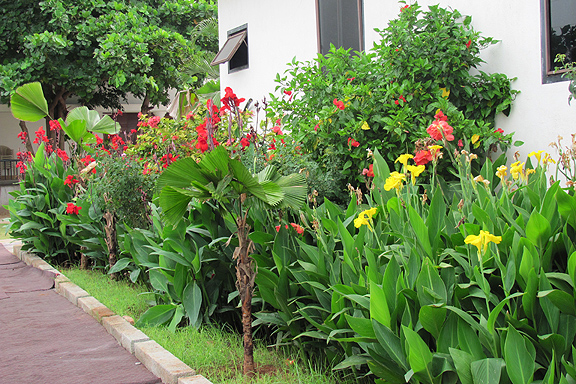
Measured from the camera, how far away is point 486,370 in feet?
7.88

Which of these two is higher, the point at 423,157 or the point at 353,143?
the point at 353,143

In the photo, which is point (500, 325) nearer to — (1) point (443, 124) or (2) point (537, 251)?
(2) point (537, 251)

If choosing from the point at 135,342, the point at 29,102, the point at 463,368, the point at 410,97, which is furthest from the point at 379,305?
the point at 29,102

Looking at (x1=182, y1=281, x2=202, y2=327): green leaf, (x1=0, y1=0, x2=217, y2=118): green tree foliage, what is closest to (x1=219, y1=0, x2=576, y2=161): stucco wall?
(x1=182, y1=281, x2=202, y2=327): green leaf

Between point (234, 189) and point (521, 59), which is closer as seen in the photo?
point (234, 189)

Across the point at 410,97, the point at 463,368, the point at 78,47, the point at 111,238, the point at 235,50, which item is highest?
the point at 78,47

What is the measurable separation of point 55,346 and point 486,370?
12.0 ft

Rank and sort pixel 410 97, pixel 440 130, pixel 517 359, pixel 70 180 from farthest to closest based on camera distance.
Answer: pixel 70 180 < pixel 410 97 < pixel 440 130 < pixel 517 359

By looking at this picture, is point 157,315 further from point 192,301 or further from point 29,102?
point 29,102

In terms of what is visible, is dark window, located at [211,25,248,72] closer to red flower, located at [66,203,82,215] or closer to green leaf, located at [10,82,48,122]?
green leaf, located at [10,82,48,122]

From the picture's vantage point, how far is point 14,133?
21.1 m

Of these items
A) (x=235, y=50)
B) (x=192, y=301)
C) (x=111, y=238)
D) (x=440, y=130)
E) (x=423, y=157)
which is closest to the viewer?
(x=440, y=130)

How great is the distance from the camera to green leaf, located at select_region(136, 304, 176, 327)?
4727 millimetres

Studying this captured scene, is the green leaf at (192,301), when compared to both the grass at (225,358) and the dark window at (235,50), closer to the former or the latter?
the grass at (225,358)
